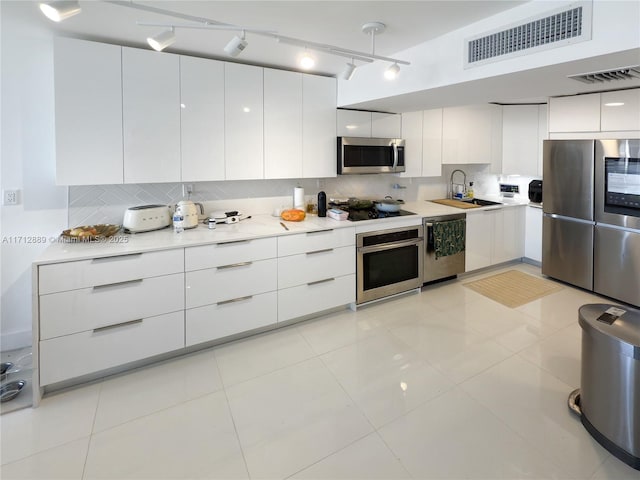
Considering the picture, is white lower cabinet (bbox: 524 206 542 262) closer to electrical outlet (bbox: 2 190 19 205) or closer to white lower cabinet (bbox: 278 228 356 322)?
white lower cabinet (bbox: 278 228 356 322)

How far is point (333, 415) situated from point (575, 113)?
13.1ft

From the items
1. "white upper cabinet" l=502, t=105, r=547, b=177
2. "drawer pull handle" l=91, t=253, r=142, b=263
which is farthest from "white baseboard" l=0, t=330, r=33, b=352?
"white upper cabinet" l=502, t=105, r=547, b=177

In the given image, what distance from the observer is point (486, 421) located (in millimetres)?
2023

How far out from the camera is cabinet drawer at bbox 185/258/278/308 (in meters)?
2.64

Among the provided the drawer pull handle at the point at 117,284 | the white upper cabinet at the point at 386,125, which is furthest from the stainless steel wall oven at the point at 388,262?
the drawer pull handle at the point at 117,284

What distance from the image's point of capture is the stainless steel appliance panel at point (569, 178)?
365 centimetres

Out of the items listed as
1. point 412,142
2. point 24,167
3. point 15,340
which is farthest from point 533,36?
point 15,340

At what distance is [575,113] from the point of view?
3773 millimetres

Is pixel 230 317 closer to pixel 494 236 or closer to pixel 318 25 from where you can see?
pixel 318 25

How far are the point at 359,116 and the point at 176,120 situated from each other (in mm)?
1884

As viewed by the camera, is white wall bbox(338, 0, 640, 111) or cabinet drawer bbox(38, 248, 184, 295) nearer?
white wall bbox(338, 0, 640, 111)

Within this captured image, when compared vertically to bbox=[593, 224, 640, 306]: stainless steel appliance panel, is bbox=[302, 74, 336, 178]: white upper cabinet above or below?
above

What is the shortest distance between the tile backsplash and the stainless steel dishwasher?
81cm

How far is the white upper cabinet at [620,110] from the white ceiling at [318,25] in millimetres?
1039
